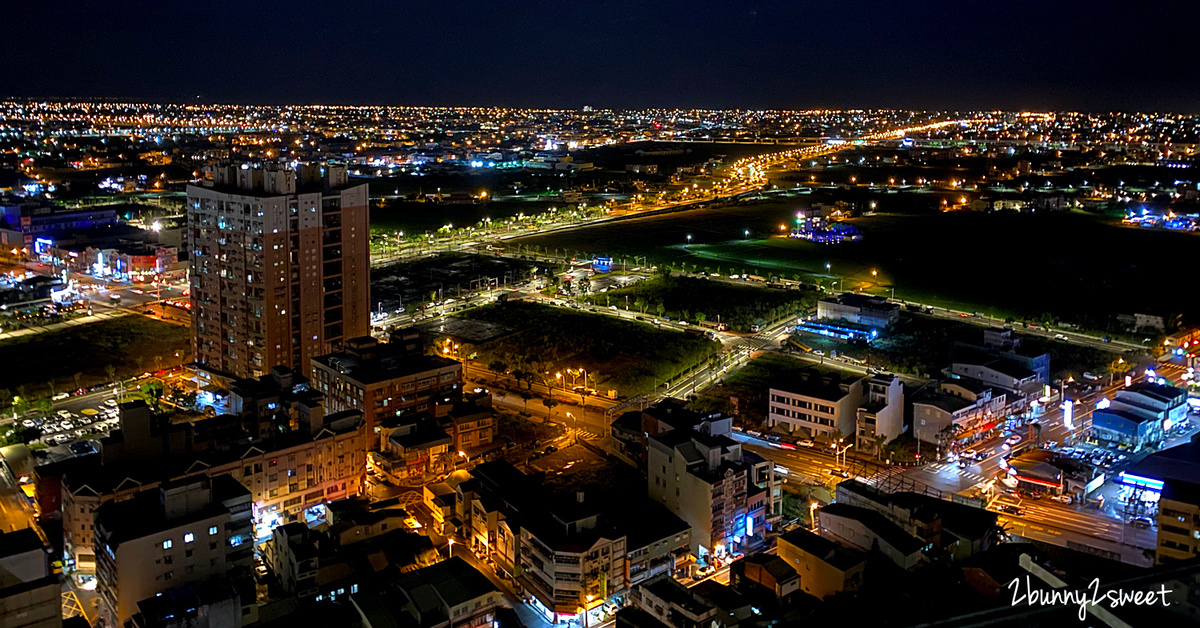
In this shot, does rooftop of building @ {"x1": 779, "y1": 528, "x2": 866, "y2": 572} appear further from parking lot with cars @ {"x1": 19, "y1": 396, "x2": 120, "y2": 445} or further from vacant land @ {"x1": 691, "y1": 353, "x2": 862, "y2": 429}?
parking lot with cars @ {"x1": 19, "y1": 396, "x2": 120, "y2": 445}

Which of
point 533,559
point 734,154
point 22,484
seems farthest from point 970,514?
point 734,154

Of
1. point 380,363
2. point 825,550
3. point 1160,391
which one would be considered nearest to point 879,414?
point 825,550

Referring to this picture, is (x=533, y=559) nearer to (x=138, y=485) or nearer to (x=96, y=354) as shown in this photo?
(x=138, y=485)

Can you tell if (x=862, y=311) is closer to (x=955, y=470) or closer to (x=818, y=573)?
(x=955, y=470)

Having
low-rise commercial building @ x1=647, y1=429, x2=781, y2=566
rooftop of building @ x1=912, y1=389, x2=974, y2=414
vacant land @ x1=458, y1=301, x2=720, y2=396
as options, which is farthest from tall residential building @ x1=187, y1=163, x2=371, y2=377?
rooftop of building @ x1=912, y1=389, x2=974, y2=414

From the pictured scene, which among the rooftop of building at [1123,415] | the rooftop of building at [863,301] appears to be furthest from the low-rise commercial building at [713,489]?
the rooftop of building at [863,301]

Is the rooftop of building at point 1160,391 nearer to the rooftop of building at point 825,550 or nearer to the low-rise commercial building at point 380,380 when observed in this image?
the rooftop of building at point 825,550

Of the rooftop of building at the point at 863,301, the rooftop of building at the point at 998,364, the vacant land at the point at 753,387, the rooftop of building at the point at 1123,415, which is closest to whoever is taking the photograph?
the rooftop of building at the point at 1123,415
